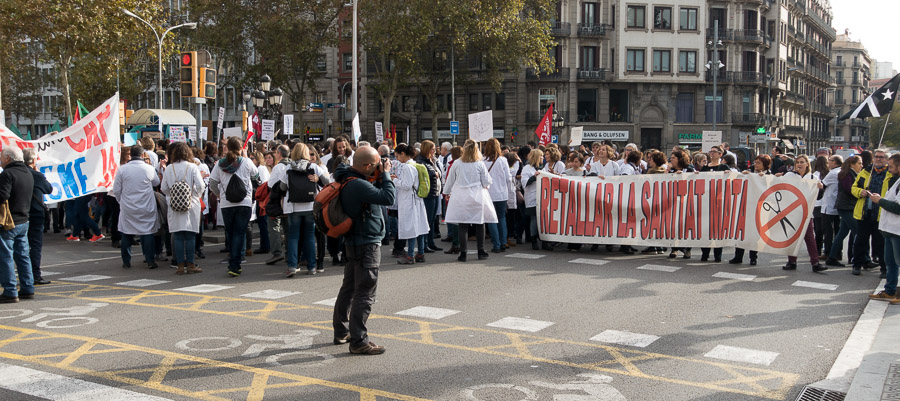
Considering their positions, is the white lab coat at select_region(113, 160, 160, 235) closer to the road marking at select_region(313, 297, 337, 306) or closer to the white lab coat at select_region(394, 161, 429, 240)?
the white lab coat at select_region(394, 161, 429, 240)

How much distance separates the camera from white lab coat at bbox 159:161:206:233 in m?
10.8

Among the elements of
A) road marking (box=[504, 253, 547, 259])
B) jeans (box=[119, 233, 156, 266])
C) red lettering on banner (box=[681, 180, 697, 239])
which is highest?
red lettering on banner (box=[681, 180, 697, 239])

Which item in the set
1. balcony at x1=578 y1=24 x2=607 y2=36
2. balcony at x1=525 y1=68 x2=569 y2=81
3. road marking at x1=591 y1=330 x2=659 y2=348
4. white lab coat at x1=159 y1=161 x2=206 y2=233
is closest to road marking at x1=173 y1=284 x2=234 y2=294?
white lab coat at x1=159 y1=161 x2=206 y2=233

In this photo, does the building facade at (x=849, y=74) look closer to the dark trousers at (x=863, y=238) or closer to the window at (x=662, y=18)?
the window at (x=662, y=18)

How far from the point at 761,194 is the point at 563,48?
45.6 m

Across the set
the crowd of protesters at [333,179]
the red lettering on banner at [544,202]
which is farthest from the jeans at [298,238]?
the red lettering on banner at [544,202]

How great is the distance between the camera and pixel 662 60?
56656 millimetres

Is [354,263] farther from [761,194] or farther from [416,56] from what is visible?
[416,56]

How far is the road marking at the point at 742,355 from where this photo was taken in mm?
6340

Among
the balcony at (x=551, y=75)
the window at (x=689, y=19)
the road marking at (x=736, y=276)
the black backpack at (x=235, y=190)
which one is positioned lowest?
the road marking at (x=736, y=276)

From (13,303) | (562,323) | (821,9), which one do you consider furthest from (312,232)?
(821,9)

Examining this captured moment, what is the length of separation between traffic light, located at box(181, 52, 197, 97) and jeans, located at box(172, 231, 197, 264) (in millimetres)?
4730

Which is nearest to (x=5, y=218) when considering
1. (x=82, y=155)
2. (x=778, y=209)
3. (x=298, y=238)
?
(x=82, y=155)

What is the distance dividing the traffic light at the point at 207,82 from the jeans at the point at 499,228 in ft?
19.7
